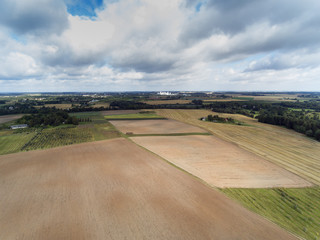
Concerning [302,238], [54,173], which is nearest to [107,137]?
[54,173]

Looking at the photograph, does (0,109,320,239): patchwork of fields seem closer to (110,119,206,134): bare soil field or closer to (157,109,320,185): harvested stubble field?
(157,109,320,185): harvested stubble field

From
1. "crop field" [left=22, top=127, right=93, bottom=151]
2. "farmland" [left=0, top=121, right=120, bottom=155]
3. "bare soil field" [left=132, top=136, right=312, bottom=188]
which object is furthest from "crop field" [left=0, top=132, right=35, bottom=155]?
"bare soil field" [left=132, top=136, right=312, bottom=188]

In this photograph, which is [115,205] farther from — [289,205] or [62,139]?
[62,139]

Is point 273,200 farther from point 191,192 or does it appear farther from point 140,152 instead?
point 140,152

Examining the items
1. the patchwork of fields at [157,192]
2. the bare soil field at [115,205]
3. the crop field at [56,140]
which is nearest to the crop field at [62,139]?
the crop field at [56,140]

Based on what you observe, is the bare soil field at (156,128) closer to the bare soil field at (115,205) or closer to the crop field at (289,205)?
the bare soil field at (115,205)
